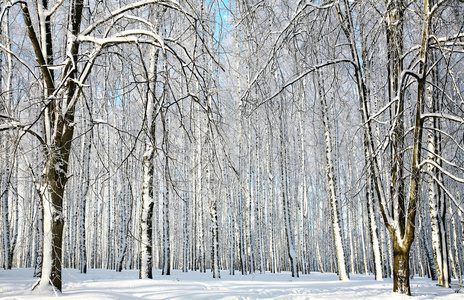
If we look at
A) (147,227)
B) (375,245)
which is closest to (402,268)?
(147,227)

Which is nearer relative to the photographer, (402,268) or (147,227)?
(402,268)

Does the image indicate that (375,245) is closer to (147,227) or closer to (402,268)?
(402,268)

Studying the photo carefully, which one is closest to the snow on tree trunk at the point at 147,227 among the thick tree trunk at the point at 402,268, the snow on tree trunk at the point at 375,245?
the thick tree trunk at the point at 402,268

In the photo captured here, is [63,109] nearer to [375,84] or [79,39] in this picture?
[79,39]

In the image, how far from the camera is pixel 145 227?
832 centimetres

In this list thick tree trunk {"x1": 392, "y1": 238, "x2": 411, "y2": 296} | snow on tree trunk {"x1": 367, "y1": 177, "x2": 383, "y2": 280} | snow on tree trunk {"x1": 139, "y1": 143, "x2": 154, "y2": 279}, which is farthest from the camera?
snow on tree trunk {"x1": 367, "y1": 177, "x2": 383, "y2": 280}

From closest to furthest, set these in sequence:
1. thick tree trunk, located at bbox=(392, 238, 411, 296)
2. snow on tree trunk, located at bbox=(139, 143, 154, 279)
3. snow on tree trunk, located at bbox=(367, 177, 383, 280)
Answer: thick tree trunk, located at bbox=(392, 238, 411, 296) → snow on tree trunk, located at bbox=(139, 143, 154, 279) → snow on tree trunk, located at bbox=(367, 177, 383, 280)

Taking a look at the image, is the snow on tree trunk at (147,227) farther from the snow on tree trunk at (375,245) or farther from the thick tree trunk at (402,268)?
the snow on tree trunk at (375,245)

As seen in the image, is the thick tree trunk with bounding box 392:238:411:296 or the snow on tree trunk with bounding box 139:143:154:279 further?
A: the snow on tree trunk with bounding box 139:143:154:279

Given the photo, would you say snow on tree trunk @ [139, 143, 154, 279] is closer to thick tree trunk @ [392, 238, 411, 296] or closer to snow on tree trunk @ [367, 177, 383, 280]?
thick tree trunk @ [392, 238, 411, 296]

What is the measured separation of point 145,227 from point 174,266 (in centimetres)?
2217

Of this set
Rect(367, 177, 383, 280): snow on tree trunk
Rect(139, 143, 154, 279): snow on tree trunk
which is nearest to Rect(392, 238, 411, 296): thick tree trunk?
Rect(139, 143, 154, 279): snow on tree trunk

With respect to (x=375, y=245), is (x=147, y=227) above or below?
above

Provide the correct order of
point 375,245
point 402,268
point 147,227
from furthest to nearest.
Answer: point 375,245 < point 147,227 < point 402,268
